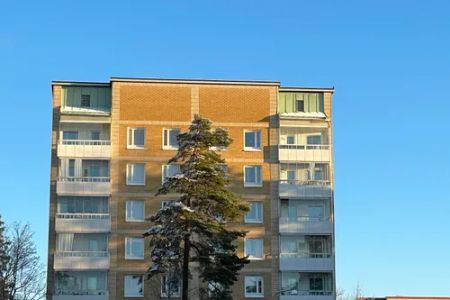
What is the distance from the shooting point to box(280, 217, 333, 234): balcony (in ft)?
240

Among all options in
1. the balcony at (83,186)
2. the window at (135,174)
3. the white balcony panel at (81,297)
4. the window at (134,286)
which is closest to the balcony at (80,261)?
the window at (134,286)

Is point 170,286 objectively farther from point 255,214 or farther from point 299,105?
point 299,105

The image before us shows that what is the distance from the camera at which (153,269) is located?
57.6 meters

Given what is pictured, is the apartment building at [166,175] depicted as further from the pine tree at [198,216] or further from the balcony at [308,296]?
the pine tree at [198,216]

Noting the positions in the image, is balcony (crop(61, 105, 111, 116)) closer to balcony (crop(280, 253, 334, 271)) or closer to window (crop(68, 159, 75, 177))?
window (crop(68, 159, 75, 177))

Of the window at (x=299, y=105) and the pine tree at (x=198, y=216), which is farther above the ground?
the window at (x=299, y=105)

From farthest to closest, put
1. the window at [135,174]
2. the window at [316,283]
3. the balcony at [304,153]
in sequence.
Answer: the balcony at [304,153]
the window at [135,174]
the window at [316,283]

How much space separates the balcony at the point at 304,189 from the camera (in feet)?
243

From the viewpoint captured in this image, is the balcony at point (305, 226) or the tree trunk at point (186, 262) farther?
the balcony at point (305, 226)

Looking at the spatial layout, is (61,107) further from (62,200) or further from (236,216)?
(236,216)

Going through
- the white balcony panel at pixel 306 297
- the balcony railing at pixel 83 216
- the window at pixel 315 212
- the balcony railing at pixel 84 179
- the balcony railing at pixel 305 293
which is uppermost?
the balcony railing at pixel 84 179

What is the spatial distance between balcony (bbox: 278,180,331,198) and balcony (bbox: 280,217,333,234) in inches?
77.9

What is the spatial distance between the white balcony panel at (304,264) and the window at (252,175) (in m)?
6.57

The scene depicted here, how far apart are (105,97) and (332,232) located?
71.2 ft
